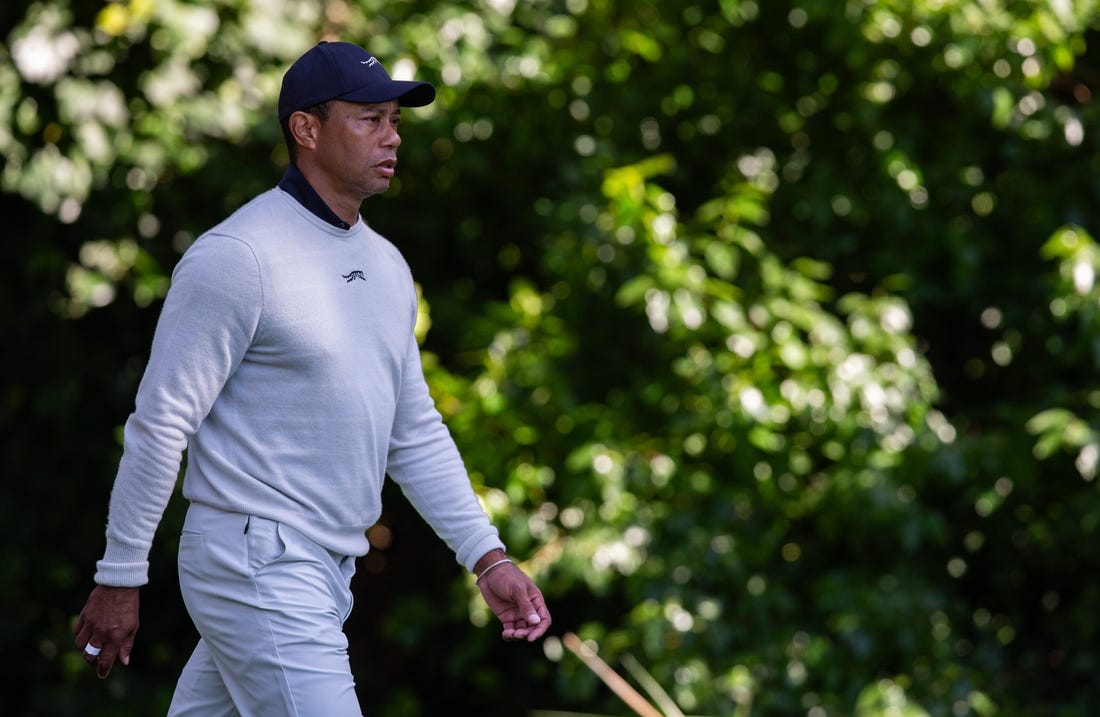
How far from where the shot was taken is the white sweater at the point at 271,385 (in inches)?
93.0

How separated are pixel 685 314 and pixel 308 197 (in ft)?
7.64

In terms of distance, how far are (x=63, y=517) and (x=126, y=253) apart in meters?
1.11

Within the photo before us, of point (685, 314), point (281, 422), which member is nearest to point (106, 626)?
point (281, 422)

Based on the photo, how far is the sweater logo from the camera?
2.54m

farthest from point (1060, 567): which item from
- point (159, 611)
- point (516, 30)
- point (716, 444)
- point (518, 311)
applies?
point (159, 611)

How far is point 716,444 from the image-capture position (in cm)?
498

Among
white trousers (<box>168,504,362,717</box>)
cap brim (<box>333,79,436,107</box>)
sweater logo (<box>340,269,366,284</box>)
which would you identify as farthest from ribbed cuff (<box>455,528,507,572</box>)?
cap brim (<box>333,79,436,107</box>)

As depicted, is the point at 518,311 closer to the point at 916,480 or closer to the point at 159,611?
the point at 916,480

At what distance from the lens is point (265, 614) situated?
2418 mm

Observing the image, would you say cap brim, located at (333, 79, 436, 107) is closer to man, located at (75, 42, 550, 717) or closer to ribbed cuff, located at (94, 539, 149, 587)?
man, located at (75, 42, 550, 717)

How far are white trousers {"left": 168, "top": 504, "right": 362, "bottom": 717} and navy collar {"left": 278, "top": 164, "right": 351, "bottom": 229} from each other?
1.66 ft

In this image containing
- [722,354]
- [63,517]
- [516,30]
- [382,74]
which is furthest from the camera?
[63,517]

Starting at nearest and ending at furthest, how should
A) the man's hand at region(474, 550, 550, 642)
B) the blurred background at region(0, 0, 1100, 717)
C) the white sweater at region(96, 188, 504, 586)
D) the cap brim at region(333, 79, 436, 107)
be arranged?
the white sweater at region(96, 188, 504, 586) < the cap brim at region(333, 79, 436, 107) < the man's hand at region(474, 550, 550, 642) < the blurred background at region(0, 0, 1100, 717)

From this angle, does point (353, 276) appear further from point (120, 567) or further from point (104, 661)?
point (104, 661)
